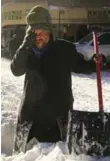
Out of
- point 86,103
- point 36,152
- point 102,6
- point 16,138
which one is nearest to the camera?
point 36,152

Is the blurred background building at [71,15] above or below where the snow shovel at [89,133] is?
above

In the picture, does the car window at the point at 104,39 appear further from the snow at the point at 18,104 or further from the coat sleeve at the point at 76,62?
the coat sleeve at the point at 76,62

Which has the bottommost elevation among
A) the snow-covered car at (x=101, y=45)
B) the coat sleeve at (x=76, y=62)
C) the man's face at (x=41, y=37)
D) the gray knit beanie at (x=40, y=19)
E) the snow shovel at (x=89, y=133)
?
the snow shovel at (x=89, y=133)

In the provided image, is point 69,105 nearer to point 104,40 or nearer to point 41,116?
point 41,116

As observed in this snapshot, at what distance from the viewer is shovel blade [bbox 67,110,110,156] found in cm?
347

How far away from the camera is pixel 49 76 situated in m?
3.40

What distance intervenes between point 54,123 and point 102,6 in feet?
36.4

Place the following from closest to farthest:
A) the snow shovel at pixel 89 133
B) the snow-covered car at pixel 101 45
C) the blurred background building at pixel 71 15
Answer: the snow shovel at pixel 89 133 < the snow-covered car at pixel 101 45 < the blurred background building at pixel 71 15

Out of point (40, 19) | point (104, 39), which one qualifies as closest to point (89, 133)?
point (40, 19)

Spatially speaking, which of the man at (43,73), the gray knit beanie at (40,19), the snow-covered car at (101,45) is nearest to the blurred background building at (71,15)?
the snow-covered car at (101,45)

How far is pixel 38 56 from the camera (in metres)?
3.40

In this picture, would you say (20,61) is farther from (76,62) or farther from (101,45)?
(101,45)

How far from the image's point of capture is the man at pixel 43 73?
10.8 feet

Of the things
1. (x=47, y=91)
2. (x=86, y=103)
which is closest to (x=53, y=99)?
(x=47, y=91)
